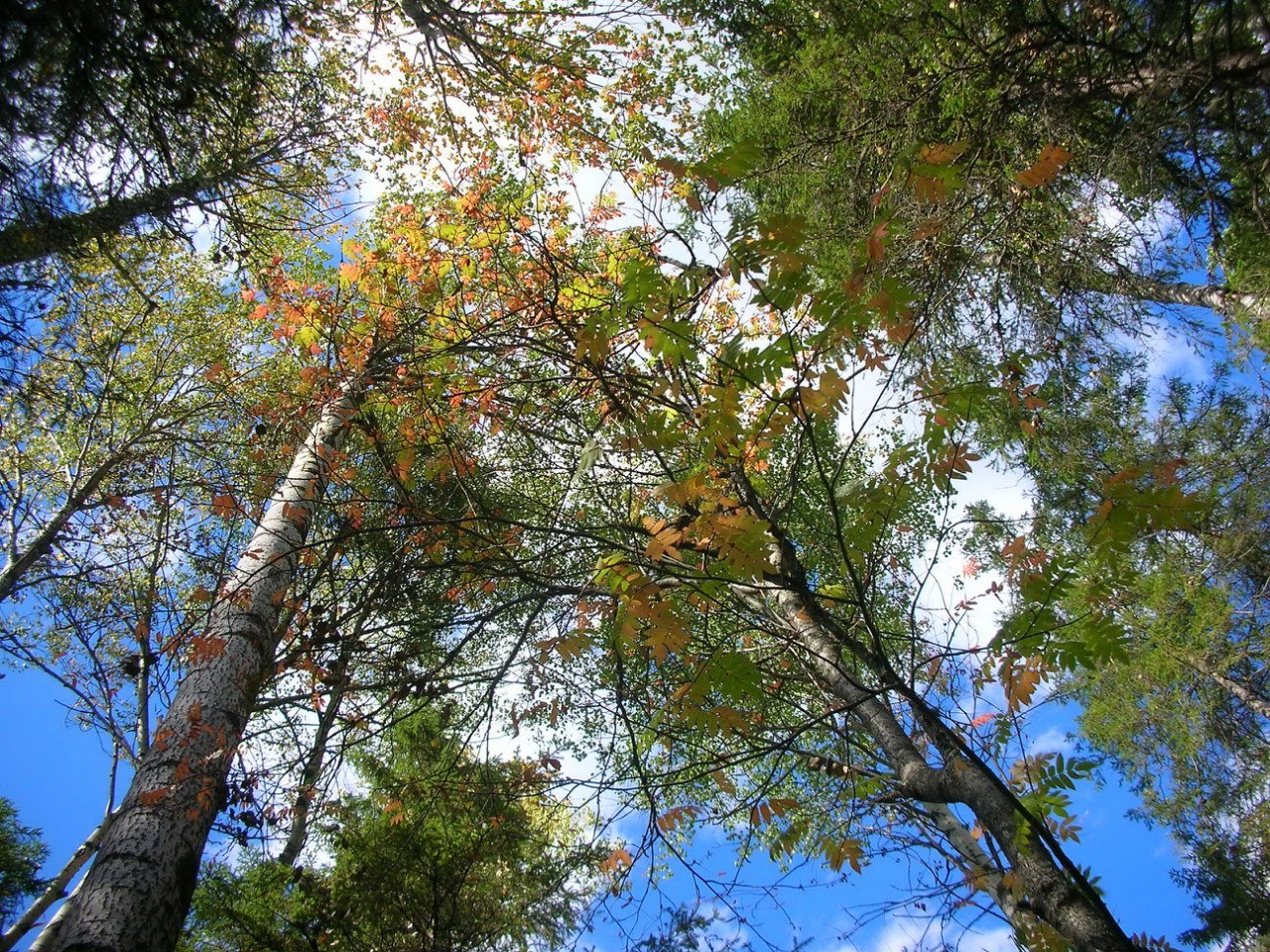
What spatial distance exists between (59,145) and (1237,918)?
1198 cm

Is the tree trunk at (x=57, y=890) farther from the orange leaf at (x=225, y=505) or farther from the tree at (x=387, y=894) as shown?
the orange leaf at (x=225, y=505)

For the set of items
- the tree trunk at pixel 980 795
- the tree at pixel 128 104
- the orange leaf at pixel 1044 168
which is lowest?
the tree trunk at pixel 980 795

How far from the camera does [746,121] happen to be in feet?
22.0

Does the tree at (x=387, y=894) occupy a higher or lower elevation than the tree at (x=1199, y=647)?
lower

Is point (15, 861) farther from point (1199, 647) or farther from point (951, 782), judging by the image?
point (1199, 647)

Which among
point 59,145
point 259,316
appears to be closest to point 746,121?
point 259,316

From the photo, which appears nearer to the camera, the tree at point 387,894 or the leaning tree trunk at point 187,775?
the leaning tree trunk at point 187,775

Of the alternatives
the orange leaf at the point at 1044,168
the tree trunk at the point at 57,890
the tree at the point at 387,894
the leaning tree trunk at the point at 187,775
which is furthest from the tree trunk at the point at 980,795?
the tree trunk at the point at 57,890

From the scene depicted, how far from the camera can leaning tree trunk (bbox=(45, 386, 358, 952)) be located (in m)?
2.87

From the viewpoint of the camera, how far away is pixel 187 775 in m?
3.39

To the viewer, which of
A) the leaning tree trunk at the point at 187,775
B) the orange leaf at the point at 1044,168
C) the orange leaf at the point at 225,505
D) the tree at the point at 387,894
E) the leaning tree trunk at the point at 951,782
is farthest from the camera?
the tree at the point at 387,894

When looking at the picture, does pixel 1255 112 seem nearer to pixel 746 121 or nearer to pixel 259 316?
pixel 746 121

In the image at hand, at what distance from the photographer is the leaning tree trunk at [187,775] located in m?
2.87

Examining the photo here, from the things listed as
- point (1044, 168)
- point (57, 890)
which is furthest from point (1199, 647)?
point (57, 890)
